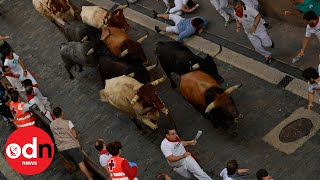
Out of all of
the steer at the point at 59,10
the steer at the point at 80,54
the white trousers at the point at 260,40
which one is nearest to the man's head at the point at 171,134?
the white trousers at the point at 260,40

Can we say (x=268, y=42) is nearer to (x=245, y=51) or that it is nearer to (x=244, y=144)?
(x=245, y=51)

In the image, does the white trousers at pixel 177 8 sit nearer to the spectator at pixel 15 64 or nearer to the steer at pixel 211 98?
the steer at pixel 211 98

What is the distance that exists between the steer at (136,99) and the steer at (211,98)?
63 centimetres

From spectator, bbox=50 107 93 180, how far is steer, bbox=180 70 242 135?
264 centimetres

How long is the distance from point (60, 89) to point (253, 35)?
20.4 feet

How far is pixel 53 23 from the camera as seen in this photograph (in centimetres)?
1845

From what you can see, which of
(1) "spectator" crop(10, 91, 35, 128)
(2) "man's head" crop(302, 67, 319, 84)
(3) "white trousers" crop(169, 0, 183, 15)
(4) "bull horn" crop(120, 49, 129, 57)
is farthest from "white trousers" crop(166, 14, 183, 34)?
(2) "man's head" crop(302, 67, 319, 84)

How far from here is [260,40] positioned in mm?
12555

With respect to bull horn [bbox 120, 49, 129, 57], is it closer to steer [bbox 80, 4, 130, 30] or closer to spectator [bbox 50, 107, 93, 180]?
steer [bbox 80, 4, 130, 30]

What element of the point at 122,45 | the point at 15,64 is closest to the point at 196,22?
the point at 122,45

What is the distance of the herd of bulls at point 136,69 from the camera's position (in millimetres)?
11055

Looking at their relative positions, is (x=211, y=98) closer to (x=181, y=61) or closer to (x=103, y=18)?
(x=181, y=61)

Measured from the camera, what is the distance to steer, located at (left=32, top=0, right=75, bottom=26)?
55.1 feet

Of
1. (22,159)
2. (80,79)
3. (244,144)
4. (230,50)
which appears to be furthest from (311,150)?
(80,79)
